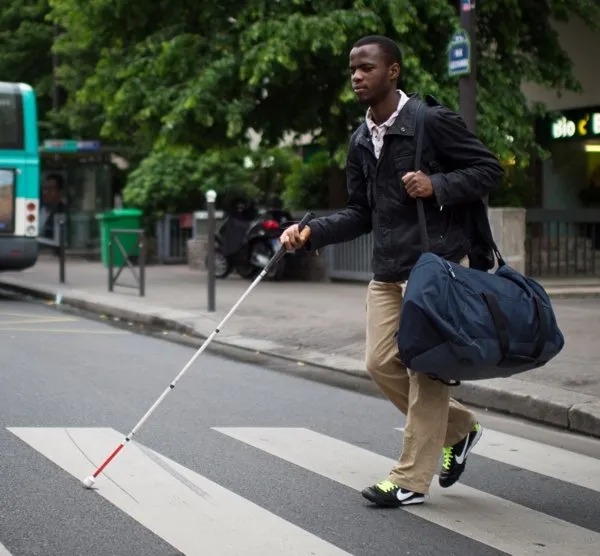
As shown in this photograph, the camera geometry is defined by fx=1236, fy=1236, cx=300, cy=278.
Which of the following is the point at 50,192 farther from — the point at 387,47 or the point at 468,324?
the point at 468,324

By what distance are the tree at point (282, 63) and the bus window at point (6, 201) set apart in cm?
179

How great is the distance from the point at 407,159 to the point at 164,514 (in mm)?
1789

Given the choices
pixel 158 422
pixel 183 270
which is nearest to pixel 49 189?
pixel 183 270

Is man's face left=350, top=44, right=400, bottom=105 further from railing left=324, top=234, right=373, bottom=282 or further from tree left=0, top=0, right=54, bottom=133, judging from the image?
tree left=0, top=0, right=54, bottom=133

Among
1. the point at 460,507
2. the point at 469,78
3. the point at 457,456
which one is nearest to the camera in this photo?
the point at 460,507

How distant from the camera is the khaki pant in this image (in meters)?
5.18

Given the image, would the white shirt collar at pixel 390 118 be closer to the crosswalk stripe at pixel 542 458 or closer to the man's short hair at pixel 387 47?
the man's short hair at pixel 387 47

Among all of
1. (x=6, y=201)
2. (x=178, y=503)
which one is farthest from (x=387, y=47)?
(x=6, y=201)

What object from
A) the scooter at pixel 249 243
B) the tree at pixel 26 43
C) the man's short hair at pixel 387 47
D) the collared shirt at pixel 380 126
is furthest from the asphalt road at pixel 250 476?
the tree at pixel 26 43

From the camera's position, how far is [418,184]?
5.00 metres

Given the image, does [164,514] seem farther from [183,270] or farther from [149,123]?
[183,270]

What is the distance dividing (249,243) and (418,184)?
46.4ft

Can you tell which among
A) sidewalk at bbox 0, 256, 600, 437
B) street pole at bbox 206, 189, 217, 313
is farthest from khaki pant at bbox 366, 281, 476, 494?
street pole at bbox 206, 189, 217, 313

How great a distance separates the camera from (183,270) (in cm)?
→ 2284
